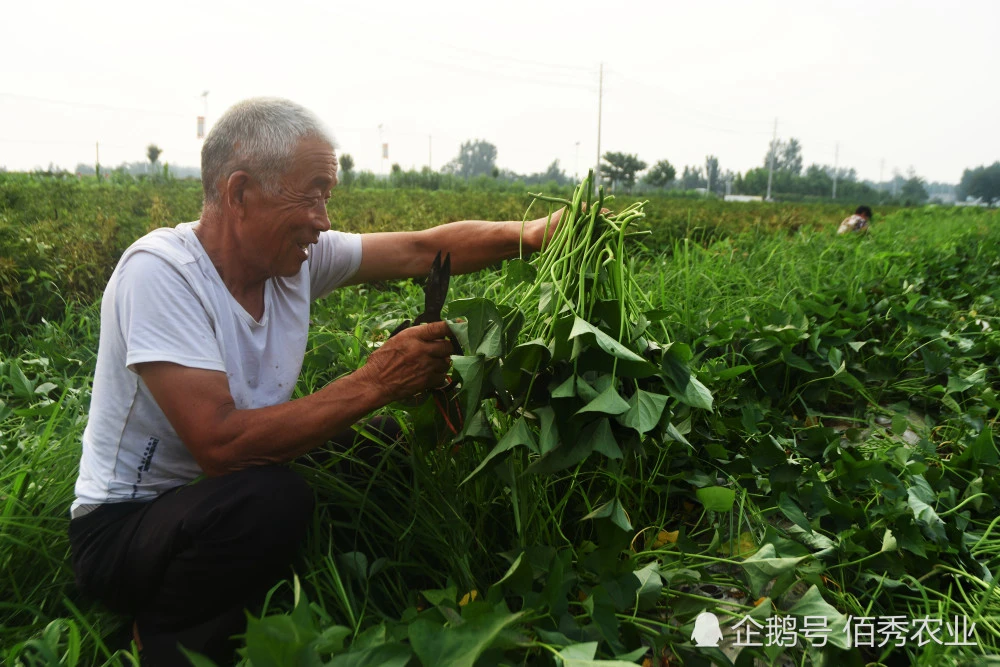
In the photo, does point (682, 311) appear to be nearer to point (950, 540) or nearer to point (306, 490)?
point (950, 540)

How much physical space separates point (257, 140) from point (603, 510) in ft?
3.47

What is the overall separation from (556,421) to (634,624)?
391 millimetres

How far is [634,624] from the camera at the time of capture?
1.30m

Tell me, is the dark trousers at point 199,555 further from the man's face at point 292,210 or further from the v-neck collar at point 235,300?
the man's face at point 292,210

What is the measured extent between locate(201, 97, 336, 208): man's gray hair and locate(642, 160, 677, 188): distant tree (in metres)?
41.4

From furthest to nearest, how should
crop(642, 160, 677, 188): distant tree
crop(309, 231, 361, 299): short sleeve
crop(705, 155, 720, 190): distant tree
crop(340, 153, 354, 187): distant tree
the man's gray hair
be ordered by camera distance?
crop(705, 155, 720, 190): distant tree, crop(642, 160, 677, 188): distant tree, crop(340, 153, 354, 187): distant tree, crop(309, 231, 361, 299): short sleeve, the man's gray hair

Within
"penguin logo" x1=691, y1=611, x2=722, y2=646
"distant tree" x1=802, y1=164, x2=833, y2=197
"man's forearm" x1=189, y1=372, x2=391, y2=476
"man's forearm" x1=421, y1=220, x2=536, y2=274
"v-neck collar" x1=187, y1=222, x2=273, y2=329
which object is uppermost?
"distant tree" x1=802, y1=164, x2=833, y2=197

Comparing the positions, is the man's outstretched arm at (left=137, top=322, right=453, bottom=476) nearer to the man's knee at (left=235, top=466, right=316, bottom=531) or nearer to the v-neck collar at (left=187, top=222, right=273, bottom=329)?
the man's knee at (left=235, top=466, right=316, bottom=531)

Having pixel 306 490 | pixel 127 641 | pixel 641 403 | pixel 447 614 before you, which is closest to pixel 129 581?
pixel 127 641

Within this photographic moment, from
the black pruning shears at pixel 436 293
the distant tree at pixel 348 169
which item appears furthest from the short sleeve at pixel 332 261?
the distant tree at pixel 348 169

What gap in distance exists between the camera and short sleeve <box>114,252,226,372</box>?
142cm

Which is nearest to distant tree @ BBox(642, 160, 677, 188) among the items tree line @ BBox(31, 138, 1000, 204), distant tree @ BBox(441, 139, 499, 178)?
tree line @ BBox(31, 138, 1000, 204)

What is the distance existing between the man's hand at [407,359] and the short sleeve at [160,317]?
32cm

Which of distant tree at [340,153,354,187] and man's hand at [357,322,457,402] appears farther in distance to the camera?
distant tree at [340,153,354,187]
